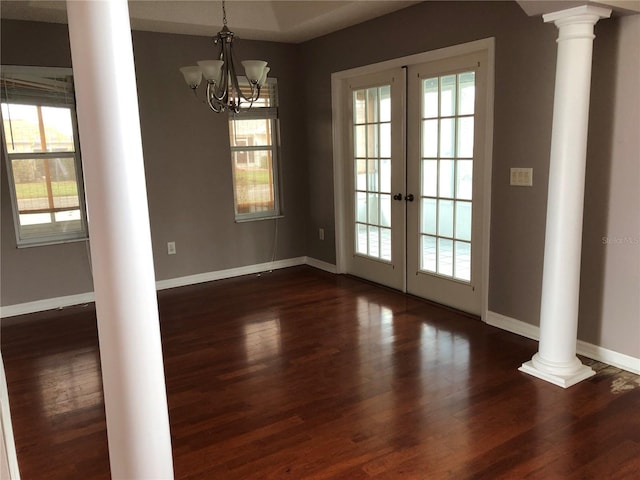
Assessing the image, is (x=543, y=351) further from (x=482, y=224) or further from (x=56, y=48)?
(x=56, y=48)

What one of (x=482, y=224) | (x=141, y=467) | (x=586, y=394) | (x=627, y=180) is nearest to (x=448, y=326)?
(x=482, y=224)

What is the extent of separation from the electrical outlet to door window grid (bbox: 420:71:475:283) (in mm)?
386

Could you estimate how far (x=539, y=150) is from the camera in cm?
333

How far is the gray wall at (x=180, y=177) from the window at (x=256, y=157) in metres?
0.10

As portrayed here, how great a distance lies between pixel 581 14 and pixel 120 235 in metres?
2.45

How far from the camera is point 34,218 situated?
4383 millimetres

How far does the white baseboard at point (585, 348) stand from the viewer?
9.96 feet

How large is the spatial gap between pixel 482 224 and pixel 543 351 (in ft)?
3.52

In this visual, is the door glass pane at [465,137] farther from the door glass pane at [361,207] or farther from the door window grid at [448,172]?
the door glass pane at [361,207]

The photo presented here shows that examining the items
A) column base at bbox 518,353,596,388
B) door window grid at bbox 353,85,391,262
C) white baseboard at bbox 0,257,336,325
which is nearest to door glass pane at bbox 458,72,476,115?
door window grid at bbox 353,85,391,262

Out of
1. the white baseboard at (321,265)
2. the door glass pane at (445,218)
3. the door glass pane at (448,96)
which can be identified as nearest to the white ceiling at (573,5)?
the door glass pane at (448,96)

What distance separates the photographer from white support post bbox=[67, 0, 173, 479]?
4.33 ft

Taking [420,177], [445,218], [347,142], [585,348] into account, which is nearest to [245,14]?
[347,142]

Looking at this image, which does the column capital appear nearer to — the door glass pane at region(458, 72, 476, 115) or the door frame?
the door frame
